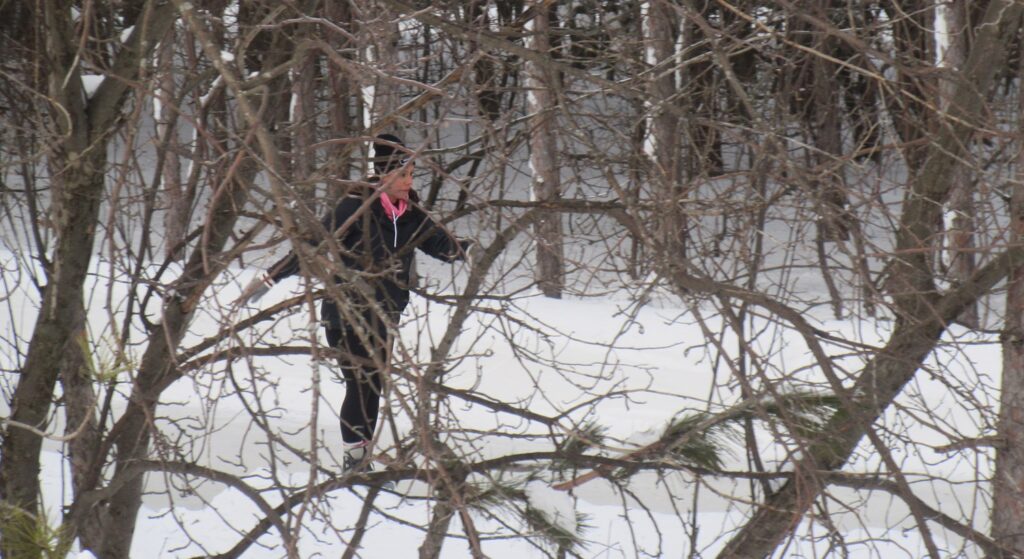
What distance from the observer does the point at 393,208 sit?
150 inches

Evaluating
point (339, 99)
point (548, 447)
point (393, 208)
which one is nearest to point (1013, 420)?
point (393, 208)

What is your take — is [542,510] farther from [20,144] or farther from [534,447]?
[534,447]

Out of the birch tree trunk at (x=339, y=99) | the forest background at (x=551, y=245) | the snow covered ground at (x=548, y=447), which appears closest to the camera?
the forest background at (x=551, y=245)

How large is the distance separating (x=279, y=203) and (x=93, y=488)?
96.7 inches

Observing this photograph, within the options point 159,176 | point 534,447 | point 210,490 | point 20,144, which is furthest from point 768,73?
point 210,490

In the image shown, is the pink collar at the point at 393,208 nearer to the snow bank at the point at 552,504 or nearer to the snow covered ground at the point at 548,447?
the snow bank at the point at 552,504

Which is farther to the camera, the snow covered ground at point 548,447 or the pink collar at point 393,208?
the snow covered ground at point 548,447

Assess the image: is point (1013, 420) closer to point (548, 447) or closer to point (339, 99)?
point (339, 99)

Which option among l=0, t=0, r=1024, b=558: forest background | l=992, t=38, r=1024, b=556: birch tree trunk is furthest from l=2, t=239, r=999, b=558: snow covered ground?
l=0, t=0, r=1024, b=558: forest background

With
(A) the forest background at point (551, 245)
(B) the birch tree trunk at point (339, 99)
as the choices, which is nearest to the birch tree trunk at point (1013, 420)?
(A) the forest background at point (551, 245)

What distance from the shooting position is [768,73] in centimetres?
353

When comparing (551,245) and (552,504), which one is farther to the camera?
(552,504)

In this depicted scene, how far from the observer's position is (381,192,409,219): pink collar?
375 cm

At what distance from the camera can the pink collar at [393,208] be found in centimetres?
375
